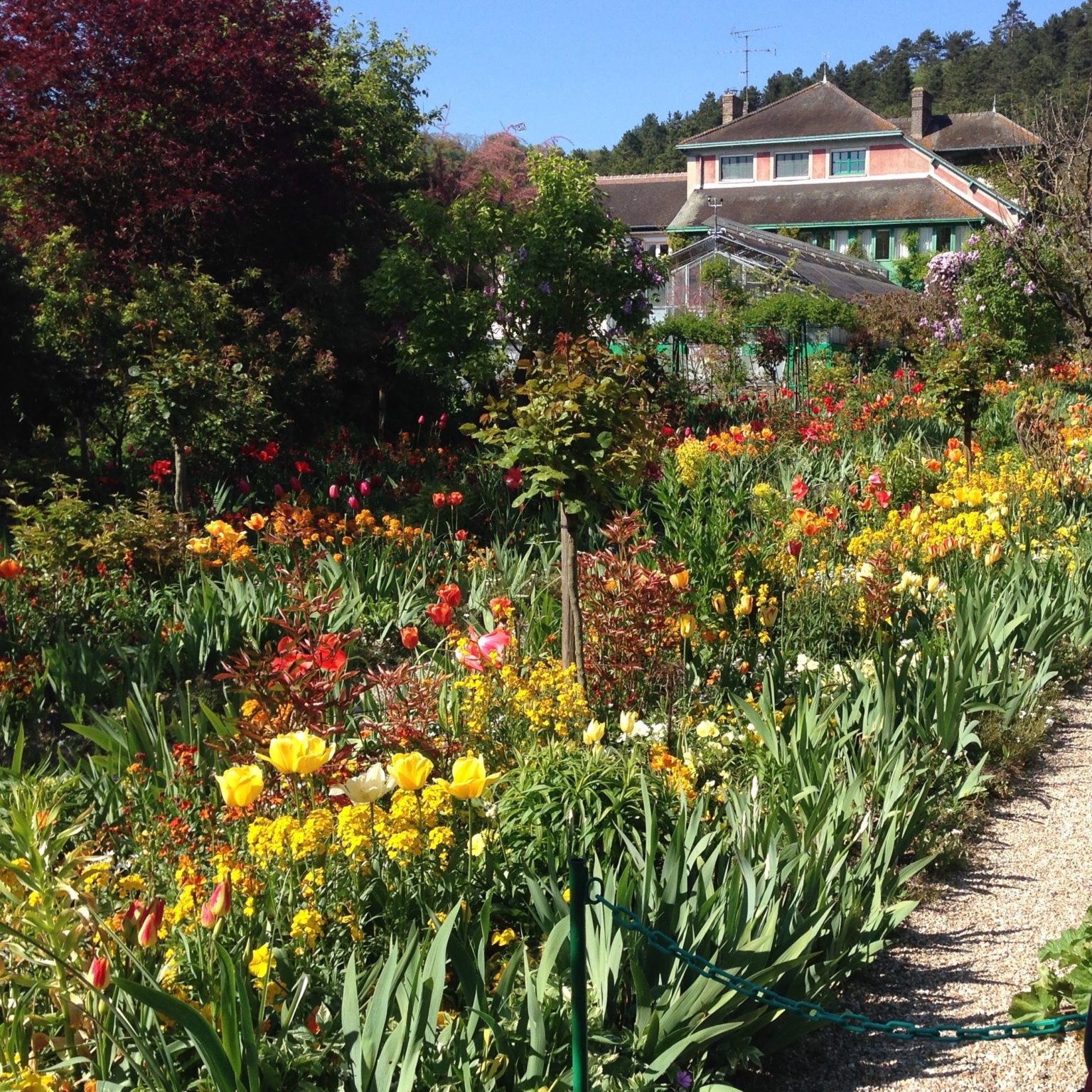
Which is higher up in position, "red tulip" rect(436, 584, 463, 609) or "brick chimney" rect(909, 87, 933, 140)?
"brick chimney" rect(909, 87, 933, 140)

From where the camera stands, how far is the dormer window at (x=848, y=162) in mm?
45094

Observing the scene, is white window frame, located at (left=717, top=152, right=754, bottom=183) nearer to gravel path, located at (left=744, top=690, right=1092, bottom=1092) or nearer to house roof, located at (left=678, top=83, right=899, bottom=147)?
house roof, located at (left=678, top=83, right=899, bottom=147)

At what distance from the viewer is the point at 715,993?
97.9 inches

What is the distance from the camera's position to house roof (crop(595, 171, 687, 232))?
4881 centimetres

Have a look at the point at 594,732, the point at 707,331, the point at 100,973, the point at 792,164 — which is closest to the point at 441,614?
the point at 594,732

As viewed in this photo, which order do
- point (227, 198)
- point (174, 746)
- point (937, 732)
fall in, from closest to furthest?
1. point (174, 746)
2. point (937, 732)
3. point (227, 198)

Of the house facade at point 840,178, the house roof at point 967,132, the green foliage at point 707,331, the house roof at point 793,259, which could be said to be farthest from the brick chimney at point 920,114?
the green foliage at point 707,331

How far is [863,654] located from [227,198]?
246 inches

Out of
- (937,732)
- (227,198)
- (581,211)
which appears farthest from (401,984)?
(581,211)

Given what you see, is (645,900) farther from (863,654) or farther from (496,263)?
(496,263)

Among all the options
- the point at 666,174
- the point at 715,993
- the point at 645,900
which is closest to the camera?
the point at 715,993

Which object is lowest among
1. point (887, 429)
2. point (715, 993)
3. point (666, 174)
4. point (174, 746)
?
point (715, 993)

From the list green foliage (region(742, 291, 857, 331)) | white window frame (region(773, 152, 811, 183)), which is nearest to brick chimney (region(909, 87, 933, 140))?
white window frame (region(773, 152, 811, 183))

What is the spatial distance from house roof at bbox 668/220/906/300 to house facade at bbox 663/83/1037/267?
5.64m
